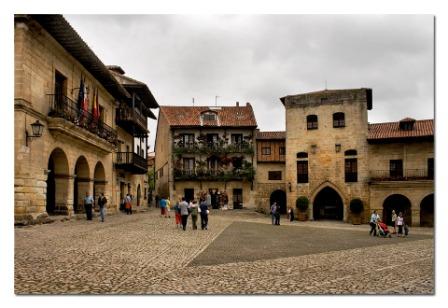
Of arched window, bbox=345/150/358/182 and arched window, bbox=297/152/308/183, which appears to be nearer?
arched window, bbox=345/150/358/182

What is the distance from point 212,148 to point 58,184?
19.0 metres

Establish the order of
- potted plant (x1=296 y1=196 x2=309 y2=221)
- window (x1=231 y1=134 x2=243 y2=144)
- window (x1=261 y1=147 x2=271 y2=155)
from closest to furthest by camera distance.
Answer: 1. potted plant (x1=296 y1=196 x2=309 y2=221)
2. window (x1=261 y1=147 x2=271 y2=155)
3. window (x1=231 y1=134 x2=243 y2=144)

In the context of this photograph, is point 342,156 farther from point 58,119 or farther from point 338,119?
point 58,119

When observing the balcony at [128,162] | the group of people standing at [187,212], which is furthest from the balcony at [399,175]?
the balcony at [128,162]

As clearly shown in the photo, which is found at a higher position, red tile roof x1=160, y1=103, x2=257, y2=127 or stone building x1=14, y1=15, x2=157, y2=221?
red tile roof x1=160, y1=103, x2=257, y2=127

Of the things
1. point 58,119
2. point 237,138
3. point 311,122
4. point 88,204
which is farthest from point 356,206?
point 58,119

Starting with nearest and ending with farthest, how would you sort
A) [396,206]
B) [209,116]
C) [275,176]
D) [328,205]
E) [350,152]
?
[396,206], [350,152], [328,205], [275,176], [209,116]

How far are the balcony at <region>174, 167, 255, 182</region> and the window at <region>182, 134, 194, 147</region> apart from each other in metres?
2.10

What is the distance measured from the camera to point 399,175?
2420 cm

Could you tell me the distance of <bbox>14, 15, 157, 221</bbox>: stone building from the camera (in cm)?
1226

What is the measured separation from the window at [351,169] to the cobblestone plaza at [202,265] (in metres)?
13.5

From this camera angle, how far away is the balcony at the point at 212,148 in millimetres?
34344

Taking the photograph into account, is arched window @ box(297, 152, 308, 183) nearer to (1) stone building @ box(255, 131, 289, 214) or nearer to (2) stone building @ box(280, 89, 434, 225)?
(2) stone building @ box(280, 89, 434, 225)

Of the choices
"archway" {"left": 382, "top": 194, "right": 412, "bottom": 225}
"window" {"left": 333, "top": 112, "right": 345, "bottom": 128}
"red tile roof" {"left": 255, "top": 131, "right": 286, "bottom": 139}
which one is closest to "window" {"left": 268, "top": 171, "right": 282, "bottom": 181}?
"red tile roof" {"left": 255, "top": 131, "right": 286, "bottom": 139}
